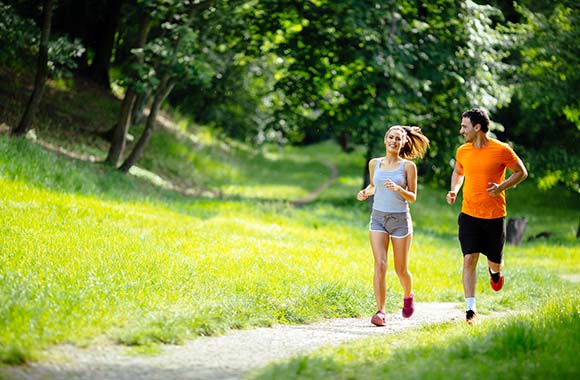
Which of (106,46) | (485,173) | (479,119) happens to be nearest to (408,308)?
(485,173)

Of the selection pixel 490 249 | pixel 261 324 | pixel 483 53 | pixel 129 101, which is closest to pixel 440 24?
pixel 483 53

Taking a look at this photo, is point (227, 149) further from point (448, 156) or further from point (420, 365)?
point (420, 365)

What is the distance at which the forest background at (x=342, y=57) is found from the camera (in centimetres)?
1889

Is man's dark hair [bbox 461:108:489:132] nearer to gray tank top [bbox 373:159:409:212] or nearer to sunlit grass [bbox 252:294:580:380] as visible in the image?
gray tank top [bbox 373:159:409:212]

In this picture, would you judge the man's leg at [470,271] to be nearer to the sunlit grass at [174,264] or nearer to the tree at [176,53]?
the sunlit grass at [174,264]

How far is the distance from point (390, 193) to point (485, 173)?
1152 millimetres

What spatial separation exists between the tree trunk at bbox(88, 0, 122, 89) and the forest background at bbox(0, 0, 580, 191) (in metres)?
0.08

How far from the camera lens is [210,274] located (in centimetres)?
975

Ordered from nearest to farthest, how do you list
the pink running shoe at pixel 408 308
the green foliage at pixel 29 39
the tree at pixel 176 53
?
1. the pink running shoe at pixel 408 308
2. the green foliage at pixel 29 39
3. the tree at pixel 176 53

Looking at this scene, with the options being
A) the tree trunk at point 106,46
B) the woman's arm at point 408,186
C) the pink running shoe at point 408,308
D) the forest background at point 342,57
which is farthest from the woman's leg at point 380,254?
the tree trunk at point 106,46

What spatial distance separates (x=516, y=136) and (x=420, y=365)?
105 ft

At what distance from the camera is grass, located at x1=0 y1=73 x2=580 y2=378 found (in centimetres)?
651

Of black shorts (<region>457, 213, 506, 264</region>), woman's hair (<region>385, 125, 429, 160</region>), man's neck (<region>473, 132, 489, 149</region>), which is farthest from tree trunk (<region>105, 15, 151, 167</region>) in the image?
black shorts (<region>457, 213, 506, 264</region>)

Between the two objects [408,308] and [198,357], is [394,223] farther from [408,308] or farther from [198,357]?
[198,357]
